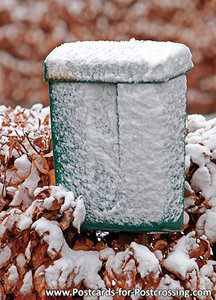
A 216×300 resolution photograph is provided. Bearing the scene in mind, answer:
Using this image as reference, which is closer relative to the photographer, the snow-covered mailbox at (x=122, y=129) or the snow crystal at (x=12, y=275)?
the snow-covered mailbox at (x=122, y=129)

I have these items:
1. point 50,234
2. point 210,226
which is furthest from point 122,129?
point 210,226

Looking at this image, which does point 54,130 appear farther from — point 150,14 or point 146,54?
point 150,14

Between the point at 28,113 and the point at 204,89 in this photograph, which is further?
the point at 204,89

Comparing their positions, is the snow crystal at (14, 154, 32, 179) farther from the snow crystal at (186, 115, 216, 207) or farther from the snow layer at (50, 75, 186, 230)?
the snow crystal at (186, 115, 216, 207)

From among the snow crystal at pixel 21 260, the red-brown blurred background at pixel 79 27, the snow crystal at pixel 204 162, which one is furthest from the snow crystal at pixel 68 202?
the red-brown blurred background at pixel 79 27

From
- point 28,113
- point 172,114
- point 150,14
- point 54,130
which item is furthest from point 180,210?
point 150,14

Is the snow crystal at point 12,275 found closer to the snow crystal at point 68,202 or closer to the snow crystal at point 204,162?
the snow crystal at point 68,202
